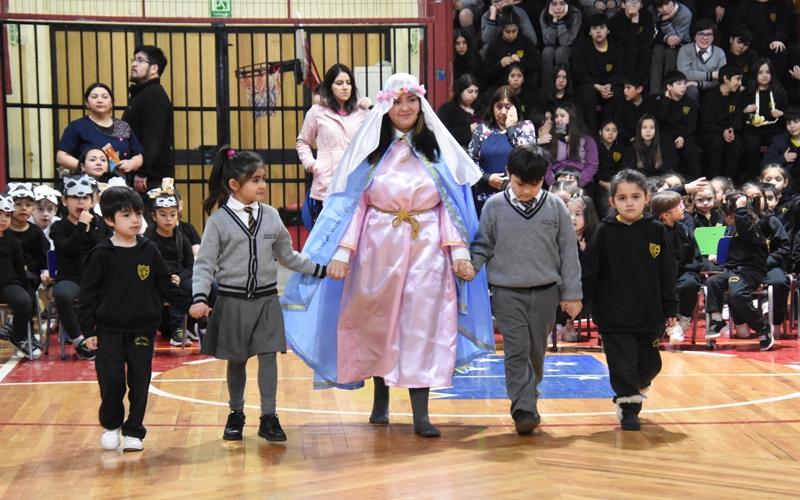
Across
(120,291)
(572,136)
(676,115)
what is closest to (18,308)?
(120,291)

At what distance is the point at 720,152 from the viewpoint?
10.5m

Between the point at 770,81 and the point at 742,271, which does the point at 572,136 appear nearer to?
the point at 742,271

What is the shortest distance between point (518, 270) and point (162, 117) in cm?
416

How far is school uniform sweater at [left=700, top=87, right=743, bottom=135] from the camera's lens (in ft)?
34.5

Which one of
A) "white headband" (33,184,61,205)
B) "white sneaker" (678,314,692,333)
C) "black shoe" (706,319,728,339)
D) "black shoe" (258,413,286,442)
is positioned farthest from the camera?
"white headband" (33,184,61,205)

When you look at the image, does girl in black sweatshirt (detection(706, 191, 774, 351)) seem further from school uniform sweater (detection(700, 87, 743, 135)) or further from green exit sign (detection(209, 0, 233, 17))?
green exit sign (detection(209, 0, 233, 17))

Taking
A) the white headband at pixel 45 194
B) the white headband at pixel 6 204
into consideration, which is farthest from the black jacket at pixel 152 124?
the white headband at pixel 6 204

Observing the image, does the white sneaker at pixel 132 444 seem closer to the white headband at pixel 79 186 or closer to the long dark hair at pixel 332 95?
the white headband at pixel 79 186

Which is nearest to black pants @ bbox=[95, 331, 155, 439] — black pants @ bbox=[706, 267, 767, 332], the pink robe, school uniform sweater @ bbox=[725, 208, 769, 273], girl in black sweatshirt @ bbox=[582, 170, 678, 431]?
the pink robe

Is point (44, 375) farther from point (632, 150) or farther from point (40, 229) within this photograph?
point (632, 150)

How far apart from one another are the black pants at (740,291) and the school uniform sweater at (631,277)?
110 inches

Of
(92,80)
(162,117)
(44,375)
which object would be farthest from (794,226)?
(92,80)

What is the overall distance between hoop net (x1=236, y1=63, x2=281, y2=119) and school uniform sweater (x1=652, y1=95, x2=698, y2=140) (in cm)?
374

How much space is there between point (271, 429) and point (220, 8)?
21.7 feet
